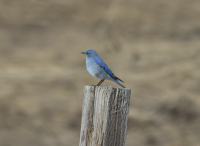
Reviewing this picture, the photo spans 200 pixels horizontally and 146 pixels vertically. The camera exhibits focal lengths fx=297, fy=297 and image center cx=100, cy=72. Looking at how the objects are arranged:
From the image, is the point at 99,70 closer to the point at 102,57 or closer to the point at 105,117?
the point at 105,117

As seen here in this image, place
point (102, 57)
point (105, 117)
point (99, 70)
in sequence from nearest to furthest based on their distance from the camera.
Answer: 1. point (105, 117)
2. point (99, 70)
3. point (102, 57)

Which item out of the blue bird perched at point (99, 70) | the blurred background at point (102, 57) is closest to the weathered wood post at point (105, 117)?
the blue bird perched at point (99, 70)

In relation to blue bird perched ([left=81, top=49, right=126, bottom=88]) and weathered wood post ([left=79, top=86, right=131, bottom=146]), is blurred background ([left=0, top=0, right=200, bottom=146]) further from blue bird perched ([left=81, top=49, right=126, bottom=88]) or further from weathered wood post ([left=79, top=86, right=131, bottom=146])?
weathered wood post ([left=79, top=86, right=131, bottom=146])

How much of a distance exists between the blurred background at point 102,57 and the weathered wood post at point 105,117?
6145 millimetres

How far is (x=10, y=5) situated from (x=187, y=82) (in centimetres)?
672

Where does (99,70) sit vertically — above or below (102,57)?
below

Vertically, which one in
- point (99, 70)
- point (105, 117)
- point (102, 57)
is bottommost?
point (105, 117)

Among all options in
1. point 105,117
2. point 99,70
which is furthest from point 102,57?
point 105,117

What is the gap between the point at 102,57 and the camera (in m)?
10.2

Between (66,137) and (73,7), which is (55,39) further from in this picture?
(66,137)

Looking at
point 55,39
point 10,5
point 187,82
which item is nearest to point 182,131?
point 187,82

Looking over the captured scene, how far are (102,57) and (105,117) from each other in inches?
293

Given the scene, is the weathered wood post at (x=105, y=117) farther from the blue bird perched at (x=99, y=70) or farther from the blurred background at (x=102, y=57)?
the blurred background at (x=102, y=57)

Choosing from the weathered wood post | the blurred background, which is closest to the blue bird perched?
the weathered wood post
